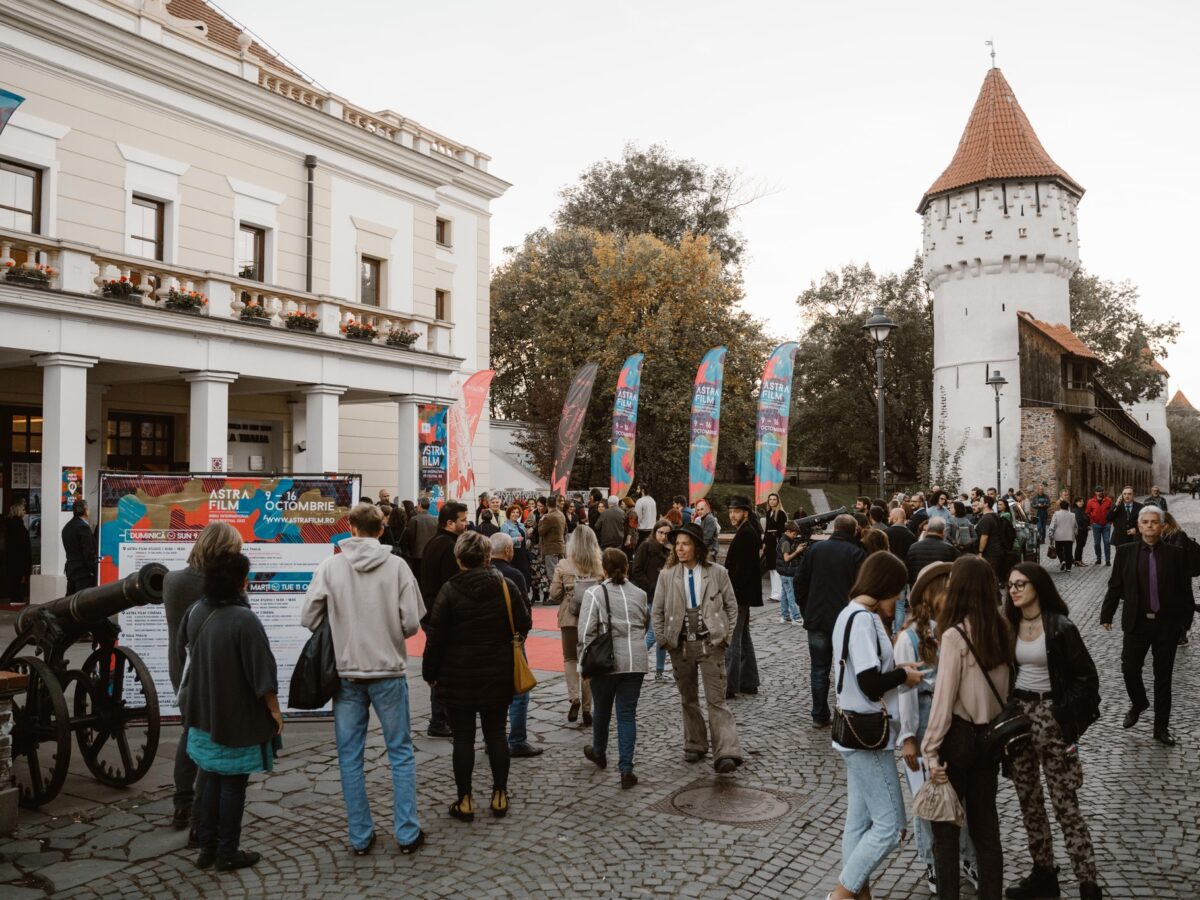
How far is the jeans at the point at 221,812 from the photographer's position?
5.12m

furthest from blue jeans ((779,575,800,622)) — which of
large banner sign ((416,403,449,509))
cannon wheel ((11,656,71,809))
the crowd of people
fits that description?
cannon wheel ((11,656,71,809))

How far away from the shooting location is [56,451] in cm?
1502

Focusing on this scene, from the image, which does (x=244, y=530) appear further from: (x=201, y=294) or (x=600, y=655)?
(x=201, y=294)

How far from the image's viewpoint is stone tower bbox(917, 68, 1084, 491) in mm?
44312

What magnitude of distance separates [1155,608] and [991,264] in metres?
41.6

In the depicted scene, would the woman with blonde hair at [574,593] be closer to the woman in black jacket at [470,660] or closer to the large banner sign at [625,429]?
the woman in black jacket at [470,660]

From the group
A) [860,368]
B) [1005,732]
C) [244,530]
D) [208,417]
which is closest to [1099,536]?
[208,417]

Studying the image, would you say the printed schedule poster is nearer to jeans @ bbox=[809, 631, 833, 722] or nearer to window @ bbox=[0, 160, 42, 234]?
jeans @ bbox=[809, 631, 833, 722]

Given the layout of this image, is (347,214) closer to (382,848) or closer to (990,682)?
(382,848)

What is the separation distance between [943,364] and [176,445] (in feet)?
120

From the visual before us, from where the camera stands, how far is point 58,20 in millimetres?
16859

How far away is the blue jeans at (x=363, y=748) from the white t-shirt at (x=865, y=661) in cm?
252

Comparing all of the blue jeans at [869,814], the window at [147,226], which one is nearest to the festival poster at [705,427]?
the window at [147,226]

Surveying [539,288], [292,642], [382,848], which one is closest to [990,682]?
[382,848]
